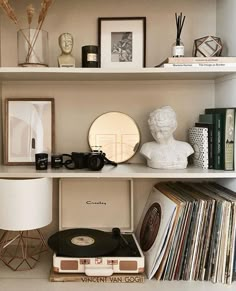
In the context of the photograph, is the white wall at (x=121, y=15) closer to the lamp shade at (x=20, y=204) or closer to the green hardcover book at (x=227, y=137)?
the green hardcover book at (x=227, y=137)

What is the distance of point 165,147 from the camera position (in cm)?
138

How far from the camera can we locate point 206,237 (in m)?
1.24

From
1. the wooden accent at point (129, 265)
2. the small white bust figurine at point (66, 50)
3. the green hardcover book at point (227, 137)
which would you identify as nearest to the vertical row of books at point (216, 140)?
the green hardcover book at point (227, 137)

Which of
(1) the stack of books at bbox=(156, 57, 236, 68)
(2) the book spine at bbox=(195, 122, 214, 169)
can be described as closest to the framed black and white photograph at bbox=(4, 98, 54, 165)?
(1) the stack of books at bbox=(156, 57, 236, 68)

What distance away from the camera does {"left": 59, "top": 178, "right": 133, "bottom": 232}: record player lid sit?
59.6 inches

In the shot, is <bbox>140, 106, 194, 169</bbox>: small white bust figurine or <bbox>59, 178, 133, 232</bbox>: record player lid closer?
<bbox>140, 106, 194, 169</bbox>: small white bust figurine

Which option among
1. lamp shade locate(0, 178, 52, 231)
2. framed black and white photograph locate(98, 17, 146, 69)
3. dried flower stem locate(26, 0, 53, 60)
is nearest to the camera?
lamp shade locate(0, 178, 52, 231)

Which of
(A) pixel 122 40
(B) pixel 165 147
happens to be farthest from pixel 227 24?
(B) pixel 165 147

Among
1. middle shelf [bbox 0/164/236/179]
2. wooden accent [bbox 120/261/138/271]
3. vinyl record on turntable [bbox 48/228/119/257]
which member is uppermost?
middle shelf [bbox 0/164/236/179]

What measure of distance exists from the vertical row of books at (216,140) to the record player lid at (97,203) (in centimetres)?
34

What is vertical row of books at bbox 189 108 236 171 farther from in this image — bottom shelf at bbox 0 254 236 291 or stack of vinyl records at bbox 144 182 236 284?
bottom shelf at bbox 0 254 236 291

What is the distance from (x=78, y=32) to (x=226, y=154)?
804 millimetres

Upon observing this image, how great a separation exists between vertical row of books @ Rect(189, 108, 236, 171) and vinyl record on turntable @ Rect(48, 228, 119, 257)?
0.47 meters

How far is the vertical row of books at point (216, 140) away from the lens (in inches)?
51.5
